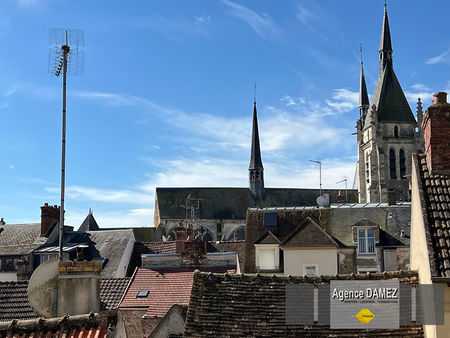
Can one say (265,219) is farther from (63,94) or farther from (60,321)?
(60,321)

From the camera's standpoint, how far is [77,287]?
1034cm

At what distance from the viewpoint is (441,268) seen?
30.2 feet

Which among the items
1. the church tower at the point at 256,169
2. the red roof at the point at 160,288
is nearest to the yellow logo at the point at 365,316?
the red roof at the point at 160,288

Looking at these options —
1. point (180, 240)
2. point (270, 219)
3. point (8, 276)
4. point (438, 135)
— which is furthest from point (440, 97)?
point (8, 276)

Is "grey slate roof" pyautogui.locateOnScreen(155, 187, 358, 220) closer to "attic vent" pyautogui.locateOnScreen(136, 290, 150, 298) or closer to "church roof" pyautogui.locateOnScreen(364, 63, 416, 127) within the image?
"church roof" pyautogui.locateOnScreen(364, 63, 416, 127)

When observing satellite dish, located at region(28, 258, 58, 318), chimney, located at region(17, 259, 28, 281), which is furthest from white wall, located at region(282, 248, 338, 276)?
satellite dish, located at region(28, 258, 58, 318)

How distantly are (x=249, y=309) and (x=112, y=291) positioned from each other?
13.9 metres

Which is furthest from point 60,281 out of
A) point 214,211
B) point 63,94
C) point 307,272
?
point 214,211

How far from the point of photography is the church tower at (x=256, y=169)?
275 feet

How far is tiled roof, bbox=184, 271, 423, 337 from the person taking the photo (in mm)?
11500

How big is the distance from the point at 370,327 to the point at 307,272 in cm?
1744

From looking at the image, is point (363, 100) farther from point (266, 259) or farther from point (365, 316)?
point (365, 316)

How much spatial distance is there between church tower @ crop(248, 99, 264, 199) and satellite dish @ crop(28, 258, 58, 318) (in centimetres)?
7307

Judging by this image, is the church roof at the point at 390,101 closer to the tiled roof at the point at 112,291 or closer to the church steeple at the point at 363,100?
the church steeple at the point at 363,100
